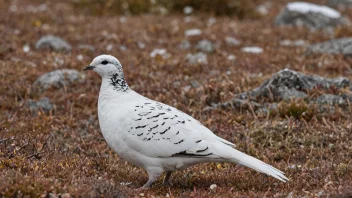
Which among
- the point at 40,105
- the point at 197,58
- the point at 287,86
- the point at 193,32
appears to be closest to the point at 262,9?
the point at 193,32

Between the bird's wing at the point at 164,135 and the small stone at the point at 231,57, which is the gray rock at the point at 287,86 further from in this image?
the bird's wing at the point at 164,135

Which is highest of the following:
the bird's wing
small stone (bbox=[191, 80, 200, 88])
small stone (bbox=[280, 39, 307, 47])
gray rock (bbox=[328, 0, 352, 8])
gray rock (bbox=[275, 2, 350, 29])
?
the bird's wing

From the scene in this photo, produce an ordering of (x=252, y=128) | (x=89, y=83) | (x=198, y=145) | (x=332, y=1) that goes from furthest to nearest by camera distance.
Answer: (x=332, y=1) → (x=89, y=83) → (x=252, y=128) → (x=198, y=145)

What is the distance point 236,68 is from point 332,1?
10440 millimetres

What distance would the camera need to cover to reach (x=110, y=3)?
747 inches

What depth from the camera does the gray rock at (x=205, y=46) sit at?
14586 mm

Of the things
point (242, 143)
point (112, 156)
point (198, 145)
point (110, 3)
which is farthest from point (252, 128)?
point (110, 3)

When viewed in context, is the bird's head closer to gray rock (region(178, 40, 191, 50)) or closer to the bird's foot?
the bird's foot

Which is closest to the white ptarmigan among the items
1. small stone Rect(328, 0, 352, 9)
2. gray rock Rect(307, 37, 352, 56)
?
gray rock Rect(307, 37, 352, 56)

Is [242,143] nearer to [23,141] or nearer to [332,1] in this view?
[23,141]

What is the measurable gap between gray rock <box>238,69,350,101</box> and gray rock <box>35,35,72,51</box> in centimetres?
511

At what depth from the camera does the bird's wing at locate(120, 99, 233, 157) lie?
7125 millimetres

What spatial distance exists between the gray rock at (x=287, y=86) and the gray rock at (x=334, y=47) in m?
3.30

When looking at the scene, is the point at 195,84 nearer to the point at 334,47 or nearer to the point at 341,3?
the point at 334,47
